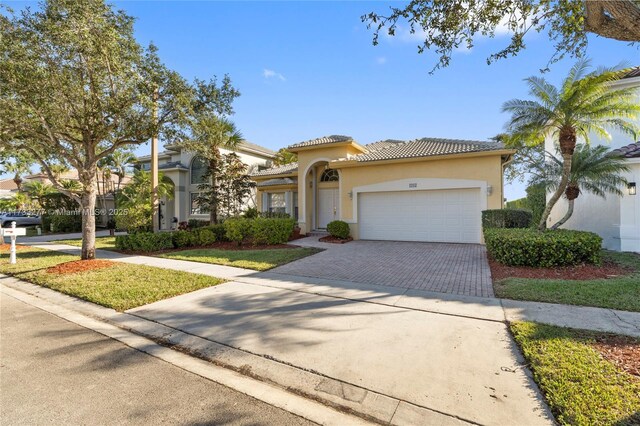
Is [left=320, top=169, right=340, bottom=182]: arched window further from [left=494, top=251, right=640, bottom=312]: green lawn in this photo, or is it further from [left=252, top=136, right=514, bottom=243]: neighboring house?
[left=494, top=251, right=640, bottom=312]: green lawn

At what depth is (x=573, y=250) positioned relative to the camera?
26.0 ft

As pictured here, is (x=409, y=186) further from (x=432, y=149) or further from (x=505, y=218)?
(x=505, y=218)

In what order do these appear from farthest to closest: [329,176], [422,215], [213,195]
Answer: [329,176] < [213,195] < [422,215]

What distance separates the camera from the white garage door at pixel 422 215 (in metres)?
13.5

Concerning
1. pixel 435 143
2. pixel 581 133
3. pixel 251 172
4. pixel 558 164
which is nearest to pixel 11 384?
pixel 581 133

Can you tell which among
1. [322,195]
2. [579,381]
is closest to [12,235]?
[322,195]

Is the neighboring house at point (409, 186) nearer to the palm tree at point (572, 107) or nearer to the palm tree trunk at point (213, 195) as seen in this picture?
the palm tree at point (572, 107)

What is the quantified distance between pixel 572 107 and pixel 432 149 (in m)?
6.12

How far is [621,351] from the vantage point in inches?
144

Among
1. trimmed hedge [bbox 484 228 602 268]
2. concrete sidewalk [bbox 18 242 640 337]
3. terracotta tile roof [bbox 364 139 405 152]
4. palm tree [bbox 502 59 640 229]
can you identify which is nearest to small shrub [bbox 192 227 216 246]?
concrete sidewalk [bbox 18 242 640 337]

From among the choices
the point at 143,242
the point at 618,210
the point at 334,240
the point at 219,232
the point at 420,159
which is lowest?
the point at 334,240

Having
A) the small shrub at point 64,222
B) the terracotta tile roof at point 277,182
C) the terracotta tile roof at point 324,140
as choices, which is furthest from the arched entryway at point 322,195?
the small shrub at point 64,222

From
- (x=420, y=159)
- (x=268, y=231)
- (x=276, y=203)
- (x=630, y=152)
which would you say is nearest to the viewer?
(x=630, y=152)

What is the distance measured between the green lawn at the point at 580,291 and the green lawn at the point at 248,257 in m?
6.14
